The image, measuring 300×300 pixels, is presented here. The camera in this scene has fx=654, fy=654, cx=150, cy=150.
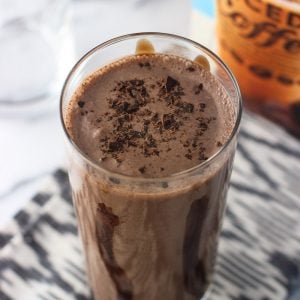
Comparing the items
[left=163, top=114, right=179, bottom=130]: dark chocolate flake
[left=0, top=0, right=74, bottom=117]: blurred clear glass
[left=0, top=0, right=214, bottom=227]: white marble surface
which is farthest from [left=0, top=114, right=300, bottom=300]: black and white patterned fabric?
[left=163, top=114, right=179, bottom=130]: dark chocolate flake

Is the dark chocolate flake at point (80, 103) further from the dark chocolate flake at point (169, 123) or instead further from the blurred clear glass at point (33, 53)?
the blurred clear glass at point (33, 53)

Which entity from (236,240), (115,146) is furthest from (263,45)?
(115,146)

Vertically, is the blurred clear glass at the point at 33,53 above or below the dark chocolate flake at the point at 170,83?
below

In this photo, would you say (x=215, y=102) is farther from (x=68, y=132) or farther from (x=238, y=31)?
(x=238, y=31)

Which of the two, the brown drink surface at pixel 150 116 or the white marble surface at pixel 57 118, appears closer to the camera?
the brown drink surface at pixel 150 116

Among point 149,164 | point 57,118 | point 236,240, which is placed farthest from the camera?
point 57,118

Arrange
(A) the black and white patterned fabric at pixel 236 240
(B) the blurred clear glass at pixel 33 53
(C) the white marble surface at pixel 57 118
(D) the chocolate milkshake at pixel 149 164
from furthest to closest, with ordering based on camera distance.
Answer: (B) the blurred clear glass at pixel 33 53 < (C) the white marble surface at pixel 57 118 < (A) the black and white patterned fabric at pixel 236 240 < (D) the chocolate milkshake at pixel 149 164

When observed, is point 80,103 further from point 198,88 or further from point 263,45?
point 263,45

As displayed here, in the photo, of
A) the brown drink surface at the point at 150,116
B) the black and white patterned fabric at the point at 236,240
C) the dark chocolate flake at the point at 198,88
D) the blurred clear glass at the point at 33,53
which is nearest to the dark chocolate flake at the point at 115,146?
the brown drink surface at the point at 150,116
